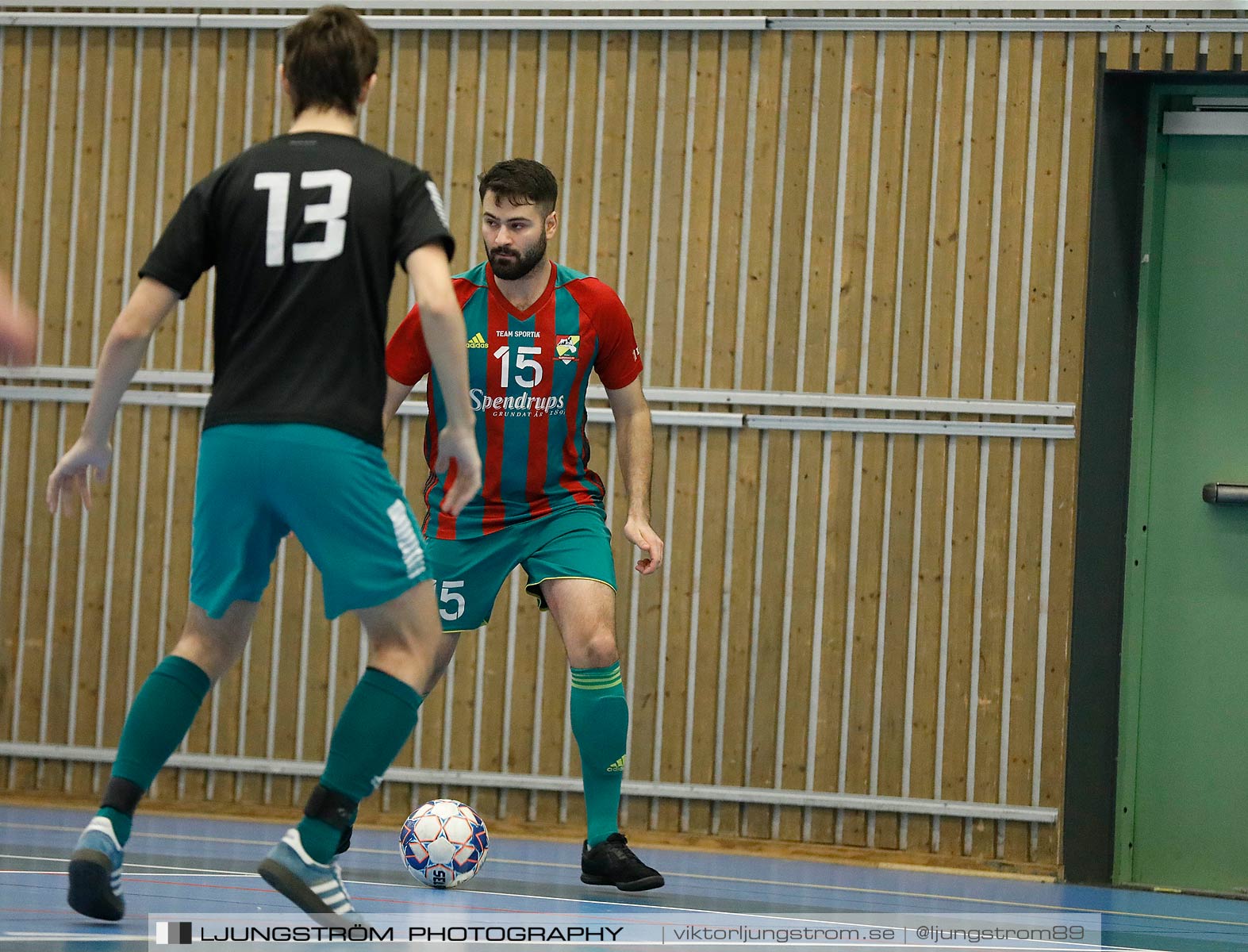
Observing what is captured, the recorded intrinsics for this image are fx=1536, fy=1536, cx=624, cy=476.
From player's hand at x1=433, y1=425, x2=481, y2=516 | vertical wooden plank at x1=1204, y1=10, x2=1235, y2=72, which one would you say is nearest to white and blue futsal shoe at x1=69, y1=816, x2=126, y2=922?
player's hand at x1=433, y1=425, x2=481, y2=516

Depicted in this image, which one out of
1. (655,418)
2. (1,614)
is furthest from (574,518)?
(1,614)

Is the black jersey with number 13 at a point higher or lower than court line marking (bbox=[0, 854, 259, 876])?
higher

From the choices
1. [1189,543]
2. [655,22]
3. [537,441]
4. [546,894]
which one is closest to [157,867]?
[546,894]

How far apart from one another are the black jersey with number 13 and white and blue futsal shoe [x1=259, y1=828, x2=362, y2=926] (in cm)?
90

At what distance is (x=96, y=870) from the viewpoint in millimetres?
3424

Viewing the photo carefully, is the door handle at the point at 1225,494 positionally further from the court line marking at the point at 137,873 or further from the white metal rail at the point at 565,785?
the court line marking at the point at 137,873

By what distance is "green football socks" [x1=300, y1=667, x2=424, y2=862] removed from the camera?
11.2 ft

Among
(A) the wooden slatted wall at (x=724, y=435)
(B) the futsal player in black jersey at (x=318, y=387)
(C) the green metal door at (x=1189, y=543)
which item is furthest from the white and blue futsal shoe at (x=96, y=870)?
(C) the green metal door at (x=1189, y=543)

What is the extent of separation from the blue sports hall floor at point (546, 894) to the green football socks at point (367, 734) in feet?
1.57

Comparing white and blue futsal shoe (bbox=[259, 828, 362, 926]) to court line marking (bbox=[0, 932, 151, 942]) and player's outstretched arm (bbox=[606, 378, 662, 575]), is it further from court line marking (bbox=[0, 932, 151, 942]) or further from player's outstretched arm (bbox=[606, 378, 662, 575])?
player's outstretched arm (bbox=[606, 378, 662, 575])

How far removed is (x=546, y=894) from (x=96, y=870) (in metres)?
1.74

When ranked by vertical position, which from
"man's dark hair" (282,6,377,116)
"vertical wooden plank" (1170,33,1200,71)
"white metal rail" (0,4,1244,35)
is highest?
"white metal rail" (0,4,1244,35)

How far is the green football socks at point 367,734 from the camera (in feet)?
11.2

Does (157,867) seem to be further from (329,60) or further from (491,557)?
(329,60)
